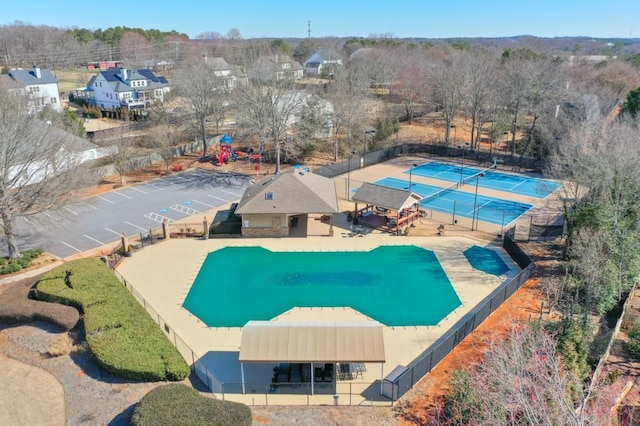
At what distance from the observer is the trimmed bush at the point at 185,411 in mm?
14773

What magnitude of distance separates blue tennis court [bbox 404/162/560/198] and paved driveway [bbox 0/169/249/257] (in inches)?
716

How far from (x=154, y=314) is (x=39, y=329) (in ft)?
15.9

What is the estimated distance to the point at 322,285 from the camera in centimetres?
2612

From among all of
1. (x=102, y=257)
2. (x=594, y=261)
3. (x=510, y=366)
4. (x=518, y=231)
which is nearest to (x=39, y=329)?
(x=102, y=257)

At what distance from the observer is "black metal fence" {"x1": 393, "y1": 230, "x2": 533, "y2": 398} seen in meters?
17.6

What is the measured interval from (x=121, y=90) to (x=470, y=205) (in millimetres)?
57153

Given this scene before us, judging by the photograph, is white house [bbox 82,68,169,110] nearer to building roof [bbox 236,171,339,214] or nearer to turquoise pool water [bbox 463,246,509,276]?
building roof [bbox 236,171,339,214]

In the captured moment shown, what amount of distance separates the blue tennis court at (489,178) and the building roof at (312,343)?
28140 millimetres

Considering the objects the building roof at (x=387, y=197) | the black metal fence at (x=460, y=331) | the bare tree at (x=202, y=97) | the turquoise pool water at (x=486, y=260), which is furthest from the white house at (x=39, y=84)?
the black metal fence at (x=460, y=331)

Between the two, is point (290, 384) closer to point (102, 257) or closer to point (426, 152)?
point (102, 257)

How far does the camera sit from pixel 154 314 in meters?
23.2

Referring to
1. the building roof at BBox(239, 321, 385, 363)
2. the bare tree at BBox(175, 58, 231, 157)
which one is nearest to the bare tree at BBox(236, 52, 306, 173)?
the bare tree at BBox(175, 58, 231, 157)

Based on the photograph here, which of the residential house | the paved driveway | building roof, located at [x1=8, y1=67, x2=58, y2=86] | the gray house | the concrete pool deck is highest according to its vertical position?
the residential house

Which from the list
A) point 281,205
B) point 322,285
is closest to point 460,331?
point 322,285
